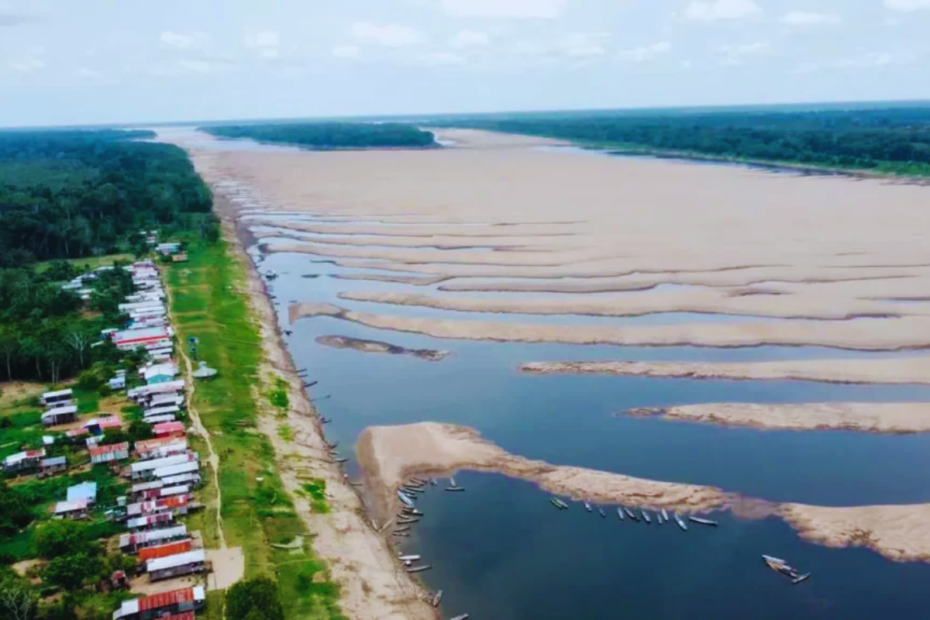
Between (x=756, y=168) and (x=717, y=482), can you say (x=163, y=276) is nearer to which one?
(x=717, y=482)

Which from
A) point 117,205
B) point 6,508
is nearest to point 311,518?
point 6,508

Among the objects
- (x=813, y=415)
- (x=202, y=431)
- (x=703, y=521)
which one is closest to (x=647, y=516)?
(x=703, y=521)

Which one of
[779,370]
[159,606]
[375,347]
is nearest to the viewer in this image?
[159,606]

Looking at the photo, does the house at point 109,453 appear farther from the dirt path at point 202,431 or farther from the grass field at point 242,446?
the grass field at point 242,446

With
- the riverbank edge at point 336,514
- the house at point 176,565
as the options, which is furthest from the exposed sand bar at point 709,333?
the house at point 176,565

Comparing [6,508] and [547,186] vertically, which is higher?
[547,186]

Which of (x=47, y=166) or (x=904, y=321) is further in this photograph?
(x=47, y=166)

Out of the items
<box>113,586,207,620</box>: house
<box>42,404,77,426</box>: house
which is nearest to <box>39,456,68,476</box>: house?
<box>42,404,77,426</box>: house

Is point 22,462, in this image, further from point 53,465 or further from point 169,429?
point 169,429
